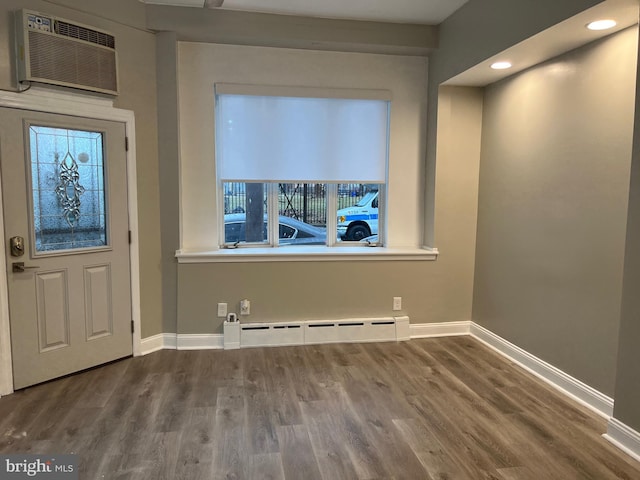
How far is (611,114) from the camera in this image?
110 inches

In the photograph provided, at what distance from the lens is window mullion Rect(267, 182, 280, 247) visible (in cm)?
432

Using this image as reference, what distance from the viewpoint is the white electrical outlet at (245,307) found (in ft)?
13.2

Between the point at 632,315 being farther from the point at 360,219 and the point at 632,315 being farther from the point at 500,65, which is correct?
the point at 360,219

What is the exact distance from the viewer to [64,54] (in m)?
3.11

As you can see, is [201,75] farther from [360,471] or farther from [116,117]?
[360,471]

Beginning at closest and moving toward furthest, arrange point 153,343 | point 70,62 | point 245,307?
1. point 70,62
2. point 153,343
3. point 245,307

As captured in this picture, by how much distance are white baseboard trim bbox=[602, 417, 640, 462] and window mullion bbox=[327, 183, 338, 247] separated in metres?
2.70

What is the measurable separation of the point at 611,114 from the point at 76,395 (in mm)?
3960

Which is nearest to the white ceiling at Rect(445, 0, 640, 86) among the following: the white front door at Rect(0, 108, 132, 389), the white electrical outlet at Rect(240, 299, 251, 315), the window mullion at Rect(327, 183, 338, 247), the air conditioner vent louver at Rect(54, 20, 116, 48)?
the window mullion at Rect(327, 183, 338, 247)

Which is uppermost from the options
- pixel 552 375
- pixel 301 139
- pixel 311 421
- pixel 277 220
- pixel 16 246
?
pixel 301 139

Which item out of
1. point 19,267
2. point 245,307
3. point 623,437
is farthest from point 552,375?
point 19,267

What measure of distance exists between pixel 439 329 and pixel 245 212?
87.2 inches

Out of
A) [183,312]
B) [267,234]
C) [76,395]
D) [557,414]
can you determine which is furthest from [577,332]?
[76,395]

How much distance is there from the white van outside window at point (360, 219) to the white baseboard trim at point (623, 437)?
8.45 ft
